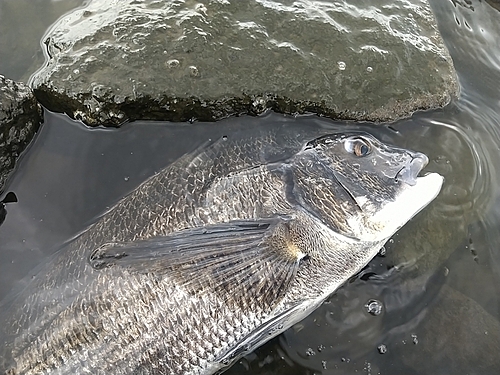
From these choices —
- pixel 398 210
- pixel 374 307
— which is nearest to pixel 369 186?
pixel 398 210

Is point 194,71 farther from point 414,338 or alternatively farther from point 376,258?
point 414,338

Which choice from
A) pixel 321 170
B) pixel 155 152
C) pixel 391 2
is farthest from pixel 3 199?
pixel 391 2

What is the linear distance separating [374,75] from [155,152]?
1.68m

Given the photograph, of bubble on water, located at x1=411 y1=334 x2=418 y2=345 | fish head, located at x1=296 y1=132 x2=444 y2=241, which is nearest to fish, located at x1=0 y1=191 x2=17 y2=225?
fish head, located at x1=296 y1=132 x2=444 y2=241

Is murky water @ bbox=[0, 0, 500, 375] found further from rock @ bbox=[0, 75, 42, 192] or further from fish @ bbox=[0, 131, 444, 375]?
fish @ bbox=[0, 131, 444, 375]

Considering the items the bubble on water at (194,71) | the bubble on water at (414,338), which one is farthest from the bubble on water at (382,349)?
the bubble on water at (194,71)

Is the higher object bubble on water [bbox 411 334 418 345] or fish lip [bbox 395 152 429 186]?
fish lip [bbox 395 152 429 186]

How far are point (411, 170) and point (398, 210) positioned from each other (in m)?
0.28

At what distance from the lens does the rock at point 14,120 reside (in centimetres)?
304

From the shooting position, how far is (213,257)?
2.61 meters

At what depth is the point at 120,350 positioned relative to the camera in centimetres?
266

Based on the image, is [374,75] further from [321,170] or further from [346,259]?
[346,259]

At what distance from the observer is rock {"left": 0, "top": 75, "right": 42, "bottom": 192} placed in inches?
120

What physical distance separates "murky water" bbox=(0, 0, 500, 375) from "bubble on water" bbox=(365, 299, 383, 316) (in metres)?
0.02
